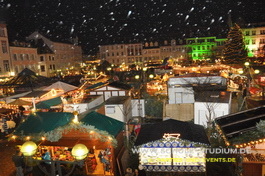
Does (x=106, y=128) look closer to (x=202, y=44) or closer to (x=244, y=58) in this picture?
(x=244, y=58)

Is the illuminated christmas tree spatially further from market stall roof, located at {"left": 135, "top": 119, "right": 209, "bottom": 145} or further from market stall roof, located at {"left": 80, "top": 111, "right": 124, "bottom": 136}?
market stall roof, located at {"left": 80, "top": 111, "right": 124, "bottom": 136}

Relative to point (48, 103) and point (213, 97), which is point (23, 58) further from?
point (213, 97)

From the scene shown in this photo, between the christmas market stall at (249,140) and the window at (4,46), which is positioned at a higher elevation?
the window at (4,46)

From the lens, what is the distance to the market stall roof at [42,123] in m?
9.08

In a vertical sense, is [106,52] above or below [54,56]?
above

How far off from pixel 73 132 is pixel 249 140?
7.19 meters

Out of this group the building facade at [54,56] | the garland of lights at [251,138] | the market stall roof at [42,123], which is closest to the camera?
the garland of lights at [251,138]

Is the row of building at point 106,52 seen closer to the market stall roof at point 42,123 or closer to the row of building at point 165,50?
the row of building at point 165,50

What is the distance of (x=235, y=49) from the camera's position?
111ft

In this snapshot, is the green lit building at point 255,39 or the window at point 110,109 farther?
the green lit building at point 255,39

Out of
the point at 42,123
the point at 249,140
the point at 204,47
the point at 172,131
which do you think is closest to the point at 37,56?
the point at 42,123

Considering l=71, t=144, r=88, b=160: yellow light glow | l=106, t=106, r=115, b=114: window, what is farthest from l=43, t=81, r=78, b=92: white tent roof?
l=71, t=144, r=88, b=160: yellow light glow

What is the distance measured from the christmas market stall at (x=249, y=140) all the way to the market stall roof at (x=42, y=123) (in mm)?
6833

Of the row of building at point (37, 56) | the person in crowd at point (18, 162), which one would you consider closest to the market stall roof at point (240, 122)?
the person in crowd at point (18, 162)
